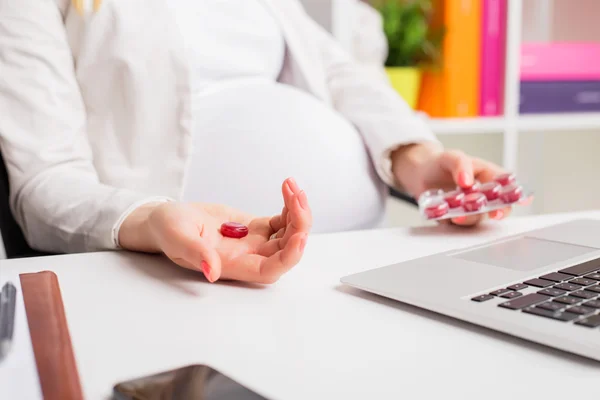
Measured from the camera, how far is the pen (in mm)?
343

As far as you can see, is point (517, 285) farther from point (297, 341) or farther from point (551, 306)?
point (297, 341)

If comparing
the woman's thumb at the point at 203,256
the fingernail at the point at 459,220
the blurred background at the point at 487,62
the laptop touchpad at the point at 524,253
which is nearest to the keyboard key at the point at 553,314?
the laptop touchpad at the point at 524,253

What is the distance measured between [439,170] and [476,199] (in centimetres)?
15

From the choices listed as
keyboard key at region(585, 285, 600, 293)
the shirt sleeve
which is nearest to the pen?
the shirt sleeve

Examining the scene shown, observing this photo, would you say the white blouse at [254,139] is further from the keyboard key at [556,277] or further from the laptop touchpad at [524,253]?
the keyboard key at [556,277]

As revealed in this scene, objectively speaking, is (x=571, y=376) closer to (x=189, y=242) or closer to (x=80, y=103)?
(x=189, y=242)

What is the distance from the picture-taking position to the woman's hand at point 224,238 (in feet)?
1.54

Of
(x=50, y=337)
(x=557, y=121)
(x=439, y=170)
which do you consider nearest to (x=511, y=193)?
(x=439, y=170)

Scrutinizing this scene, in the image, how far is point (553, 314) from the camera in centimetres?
37

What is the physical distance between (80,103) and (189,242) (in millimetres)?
388

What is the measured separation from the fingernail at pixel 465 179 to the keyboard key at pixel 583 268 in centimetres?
24

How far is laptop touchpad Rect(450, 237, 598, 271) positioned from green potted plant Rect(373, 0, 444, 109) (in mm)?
1011

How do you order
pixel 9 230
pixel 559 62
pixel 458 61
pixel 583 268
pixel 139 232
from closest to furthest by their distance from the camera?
pixel 583 268, pixel 139 232, pixel 9 230, pixel 458 61, pixel 559 62

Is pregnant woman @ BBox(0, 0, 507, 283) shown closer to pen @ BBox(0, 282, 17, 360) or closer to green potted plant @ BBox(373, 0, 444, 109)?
pen @ BBox(0, 282, 17, 360)
